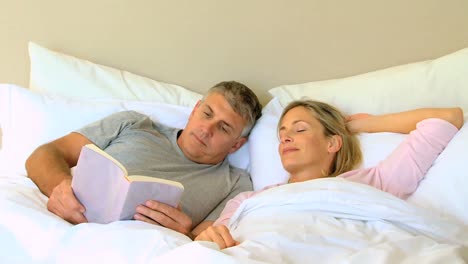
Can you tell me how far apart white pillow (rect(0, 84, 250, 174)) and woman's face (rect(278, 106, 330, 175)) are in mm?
268

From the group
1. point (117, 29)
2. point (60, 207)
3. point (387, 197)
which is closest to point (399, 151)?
point (387, 197)

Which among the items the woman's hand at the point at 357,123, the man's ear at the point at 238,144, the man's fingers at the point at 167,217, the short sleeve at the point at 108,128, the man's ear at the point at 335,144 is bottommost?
the man's fingers at the point at 167,217

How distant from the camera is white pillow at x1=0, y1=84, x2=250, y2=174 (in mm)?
1521

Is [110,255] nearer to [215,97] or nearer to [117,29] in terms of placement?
[215,97]

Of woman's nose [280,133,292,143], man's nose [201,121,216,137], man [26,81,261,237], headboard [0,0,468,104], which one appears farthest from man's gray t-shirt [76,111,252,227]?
headboard [0,0,468,104]

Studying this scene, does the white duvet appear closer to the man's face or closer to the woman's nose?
the woman's nose

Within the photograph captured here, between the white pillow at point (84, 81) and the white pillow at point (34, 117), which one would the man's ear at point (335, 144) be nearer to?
the white pillow at point (34, 117)

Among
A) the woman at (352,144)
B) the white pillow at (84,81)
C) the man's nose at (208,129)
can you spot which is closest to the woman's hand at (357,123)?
the woman at (352,144)

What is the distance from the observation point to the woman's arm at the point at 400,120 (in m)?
1.29

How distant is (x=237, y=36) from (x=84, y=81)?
57 centimetres

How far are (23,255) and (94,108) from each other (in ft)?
2.13

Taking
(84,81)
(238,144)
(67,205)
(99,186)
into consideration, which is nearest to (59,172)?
(67,205)

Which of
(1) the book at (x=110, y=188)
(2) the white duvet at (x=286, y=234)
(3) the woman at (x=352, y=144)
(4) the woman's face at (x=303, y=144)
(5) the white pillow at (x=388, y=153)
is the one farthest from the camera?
(4) the woman's face at (x=303, y=144)

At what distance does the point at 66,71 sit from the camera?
1.66m
